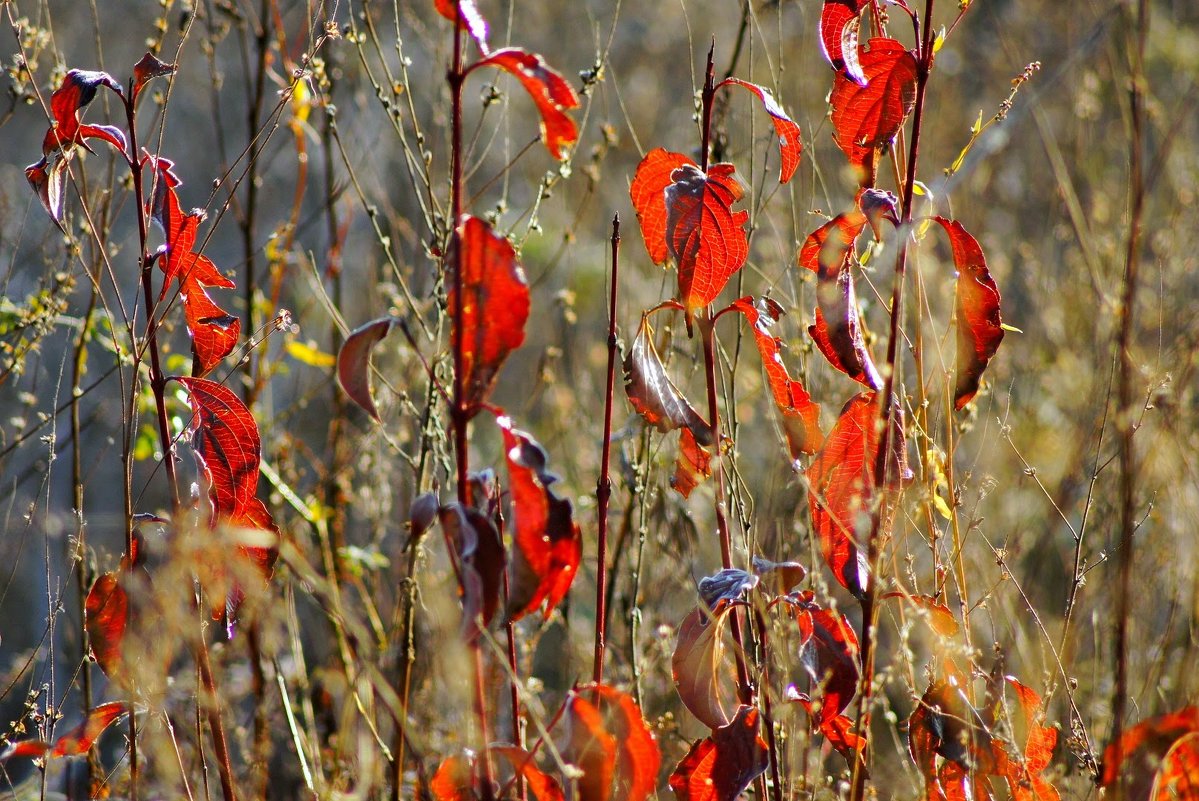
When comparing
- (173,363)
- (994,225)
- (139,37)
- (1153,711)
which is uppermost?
(139,37)

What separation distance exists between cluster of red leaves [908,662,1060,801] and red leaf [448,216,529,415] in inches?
26.7

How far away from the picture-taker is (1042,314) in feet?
12.0

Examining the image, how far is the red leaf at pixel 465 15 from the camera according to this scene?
90 centimetres

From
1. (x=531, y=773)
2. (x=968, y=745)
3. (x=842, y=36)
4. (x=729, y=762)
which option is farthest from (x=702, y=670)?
(x=842, y=36)

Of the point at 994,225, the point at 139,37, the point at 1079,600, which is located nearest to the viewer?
the point at 1079,600

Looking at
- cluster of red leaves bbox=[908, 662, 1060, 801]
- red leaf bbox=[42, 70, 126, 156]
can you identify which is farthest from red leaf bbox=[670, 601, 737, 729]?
red leaf bbox=[42, 70, 126, 156]

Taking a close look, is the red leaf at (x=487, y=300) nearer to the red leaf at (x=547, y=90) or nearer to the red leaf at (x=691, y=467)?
the red leaf at (x=547, y=90)

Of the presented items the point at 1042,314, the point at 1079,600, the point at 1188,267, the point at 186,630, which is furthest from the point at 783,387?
the point at 1042,314

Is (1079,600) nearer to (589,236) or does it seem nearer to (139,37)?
(589,236)

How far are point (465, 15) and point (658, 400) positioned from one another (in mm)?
454

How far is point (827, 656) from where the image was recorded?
1169 millimetres

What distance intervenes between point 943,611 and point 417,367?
1355 mm

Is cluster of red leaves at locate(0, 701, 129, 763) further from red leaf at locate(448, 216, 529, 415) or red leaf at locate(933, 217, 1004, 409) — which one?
red leaf at locate(933, 217, 1004, 409)

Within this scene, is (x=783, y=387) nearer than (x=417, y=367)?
Yes
